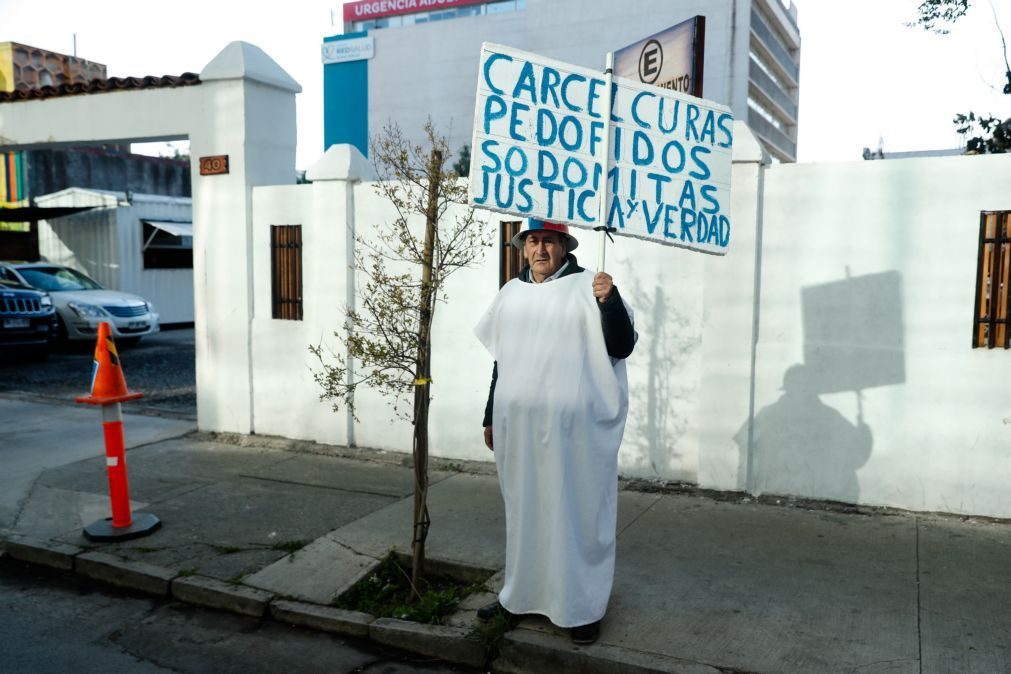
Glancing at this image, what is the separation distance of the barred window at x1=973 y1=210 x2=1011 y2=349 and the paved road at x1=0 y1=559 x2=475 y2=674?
4.08 metres

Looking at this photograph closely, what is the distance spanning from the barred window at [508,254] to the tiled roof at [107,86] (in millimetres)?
3670

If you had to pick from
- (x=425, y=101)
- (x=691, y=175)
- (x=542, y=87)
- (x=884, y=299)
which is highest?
(x=425, y=101)

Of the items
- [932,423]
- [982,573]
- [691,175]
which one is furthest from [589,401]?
[932,423]

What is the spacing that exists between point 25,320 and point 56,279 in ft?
9.25

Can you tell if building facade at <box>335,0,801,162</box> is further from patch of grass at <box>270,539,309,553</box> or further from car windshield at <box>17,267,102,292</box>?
patch of grass at <box>270,539,309,553</box>

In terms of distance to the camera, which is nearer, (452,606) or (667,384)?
(452,606)

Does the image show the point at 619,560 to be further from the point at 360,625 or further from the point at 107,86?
the point at 107,86

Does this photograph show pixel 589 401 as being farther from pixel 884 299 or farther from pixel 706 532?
pixel 884 299

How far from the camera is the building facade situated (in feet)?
242

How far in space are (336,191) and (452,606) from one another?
4.38 metres

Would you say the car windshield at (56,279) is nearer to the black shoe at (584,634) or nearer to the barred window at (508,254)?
the barred window at (508,254)

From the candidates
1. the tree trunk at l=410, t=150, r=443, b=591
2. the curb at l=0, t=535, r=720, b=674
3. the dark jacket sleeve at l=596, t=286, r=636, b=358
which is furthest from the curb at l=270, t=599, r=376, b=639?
the dark jacket sleeve at l=596, t=286, r=636, b=358

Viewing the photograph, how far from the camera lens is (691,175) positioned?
438cm

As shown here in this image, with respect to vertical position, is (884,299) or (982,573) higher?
(884,299)
